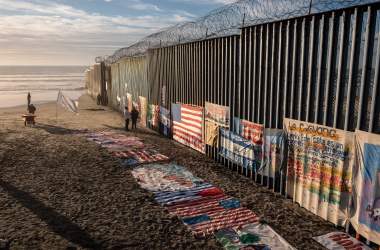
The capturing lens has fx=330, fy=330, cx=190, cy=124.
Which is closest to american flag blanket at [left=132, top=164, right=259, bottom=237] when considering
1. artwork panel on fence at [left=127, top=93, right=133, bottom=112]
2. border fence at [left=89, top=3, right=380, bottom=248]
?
border fence at [left=89, top=3, right=380, bottom=248]

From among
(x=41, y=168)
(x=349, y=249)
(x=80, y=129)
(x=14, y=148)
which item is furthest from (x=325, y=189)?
(x=80, y=129)

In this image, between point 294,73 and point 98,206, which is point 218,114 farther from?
point 98,206

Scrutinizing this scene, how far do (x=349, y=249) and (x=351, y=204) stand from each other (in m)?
1.28

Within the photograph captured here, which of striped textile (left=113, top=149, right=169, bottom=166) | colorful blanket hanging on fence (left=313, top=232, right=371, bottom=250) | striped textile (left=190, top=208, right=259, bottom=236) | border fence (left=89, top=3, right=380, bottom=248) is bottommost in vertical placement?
colorful blanket hanging on fence (left=313, top=232, right=371, bottom=250)

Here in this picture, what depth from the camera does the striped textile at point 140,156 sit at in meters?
16.5

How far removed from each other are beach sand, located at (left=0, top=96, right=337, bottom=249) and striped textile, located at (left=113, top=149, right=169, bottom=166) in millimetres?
645

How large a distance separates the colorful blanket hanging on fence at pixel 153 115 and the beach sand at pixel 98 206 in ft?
22.6

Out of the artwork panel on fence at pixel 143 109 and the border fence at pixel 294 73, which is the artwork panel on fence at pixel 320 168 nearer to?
the border fence at pixel 294 73

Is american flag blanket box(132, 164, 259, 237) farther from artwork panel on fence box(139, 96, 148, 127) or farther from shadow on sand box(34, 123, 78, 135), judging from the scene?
artwork panel on fence box(139, 96, 148, 127)

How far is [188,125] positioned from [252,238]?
11.2 meters

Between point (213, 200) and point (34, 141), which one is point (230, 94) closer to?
point (213, 200)

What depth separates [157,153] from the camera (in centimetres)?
1802

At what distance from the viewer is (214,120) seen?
642 inches

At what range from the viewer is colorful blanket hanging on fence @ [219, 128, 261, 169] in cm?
1332
